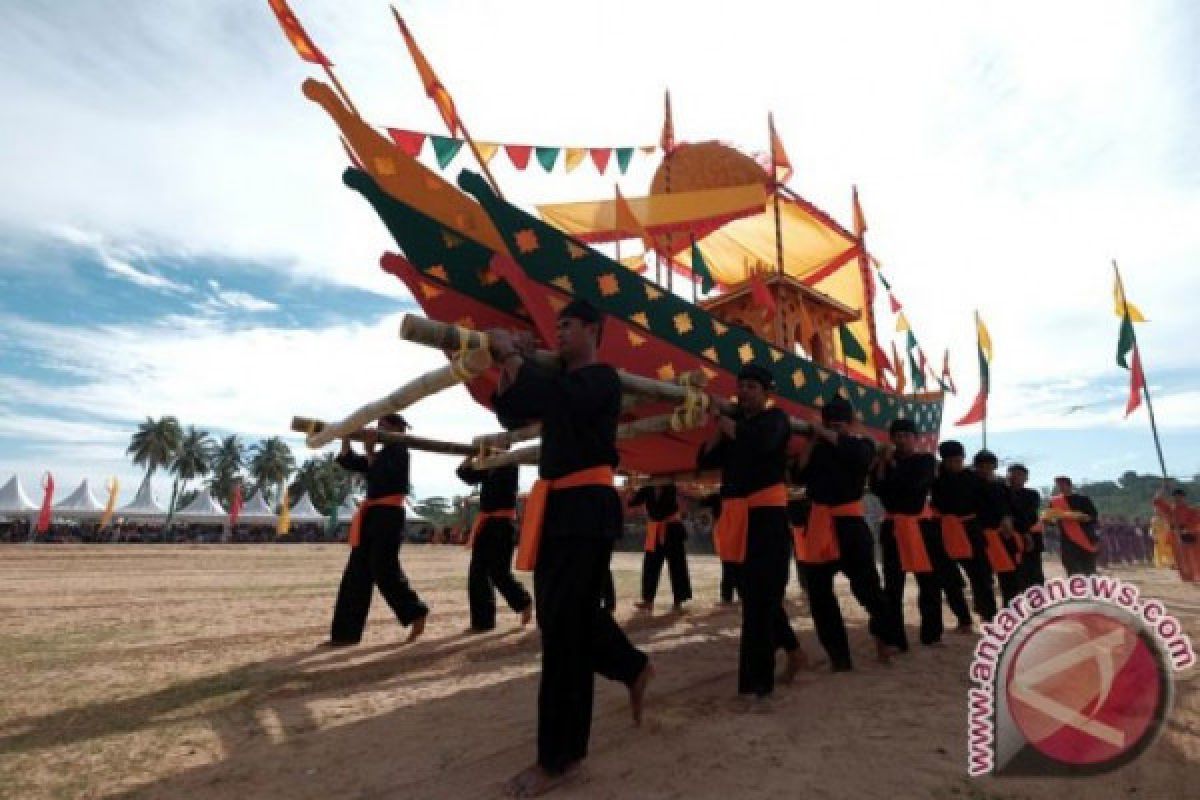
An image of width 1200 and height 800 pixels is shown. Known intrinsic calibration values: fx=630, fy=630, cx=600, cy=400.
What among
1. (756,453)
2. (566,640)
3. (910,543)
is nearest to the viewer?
(566,640)

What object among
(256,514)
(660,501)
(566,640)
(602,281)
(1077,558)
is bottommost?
(1077,558)

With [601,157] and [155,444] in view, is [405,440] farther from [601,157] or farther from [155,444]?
[155,444]

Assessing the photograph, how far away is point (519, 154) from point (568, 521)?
573cm

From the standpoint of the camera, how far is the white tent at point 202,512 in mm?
35281

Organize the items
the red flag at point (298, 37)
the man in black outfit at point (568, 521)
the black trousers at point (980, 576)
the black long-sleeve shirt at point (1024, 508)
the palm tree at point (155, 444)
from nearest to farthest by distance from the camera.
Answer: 1. the man in black outfit at point (568, 521)
2. the red flag at point (298, 37)
3. the black trousers at point (980, 576)
4. the black long-sleeve shirt at point (1024, 508)
5. the palm tree at point (155, 444)

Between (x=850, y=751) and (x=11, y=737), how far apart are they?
155 inches

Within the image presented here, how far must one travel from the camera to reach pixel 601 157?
801 centimetres

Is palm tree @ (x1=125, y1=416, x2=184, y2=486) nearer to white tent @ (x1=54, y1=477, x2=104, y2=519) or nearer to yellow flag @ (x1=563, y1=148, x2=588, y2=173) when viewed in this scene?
white tent @ (x1=54, y1=477, x2=104, y2=519)

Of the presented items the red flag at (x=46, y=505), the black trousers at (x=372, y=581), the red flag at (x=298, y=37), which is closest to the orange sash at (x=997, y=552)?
the black trousers at (x=372, y=581)

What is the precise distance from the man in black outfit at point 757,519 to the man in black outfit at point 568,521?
0.97 m

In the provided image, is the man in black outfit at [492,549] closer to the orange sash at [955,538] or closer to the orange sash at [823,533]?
the orange sash at [823,533]

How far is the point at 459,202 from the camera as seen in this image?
15.7 ft

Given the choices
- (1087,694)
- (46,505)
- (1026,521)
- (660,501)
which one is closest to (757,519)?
(1087,694)

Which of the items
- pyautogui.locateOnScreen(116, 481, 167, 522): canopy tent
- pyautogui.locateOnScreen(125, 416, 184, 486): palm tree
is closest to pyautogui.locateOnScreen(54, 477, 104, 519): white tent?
pyautogui.locateOnScreen(116, 481, 167, 522): canopy tent
